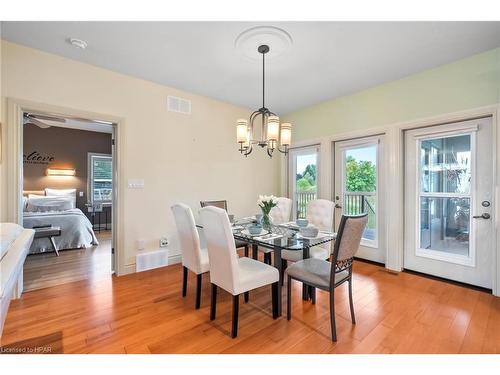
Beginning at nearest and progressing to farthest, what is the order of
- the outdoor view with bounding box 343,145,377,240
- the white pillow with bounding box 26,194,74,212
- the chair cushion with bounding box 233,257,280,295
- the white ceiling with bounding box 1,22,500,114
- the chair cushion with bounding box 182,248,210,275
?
1. the chair cushion with bounding box 233,257,280,295
2. the white ceiling with bounding box 1,22,500,114
3. the chair cushion with bounding box 182,248,210,275
4. the outdoor view with bounding box 343,145,377,240
5. the white pillow with bounding box 26,194,74,212

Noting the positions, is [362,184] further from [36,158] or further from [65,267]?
[36,158]

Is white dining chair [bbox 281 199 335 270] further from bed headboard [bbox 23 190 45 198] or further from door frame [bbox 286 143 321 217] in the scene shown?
bed headboard [bbox 23 190 45 198]

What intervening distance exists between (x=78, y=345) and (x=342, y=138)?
400cm

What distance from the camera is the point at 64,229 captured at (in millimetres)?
4270

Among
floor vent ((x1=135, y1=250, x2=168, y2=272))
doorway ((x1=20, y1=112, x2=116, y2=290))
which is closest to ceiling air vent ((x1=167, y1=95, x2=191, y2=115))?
doorway ((x1=20, y1=112, x2=116, y2=290))

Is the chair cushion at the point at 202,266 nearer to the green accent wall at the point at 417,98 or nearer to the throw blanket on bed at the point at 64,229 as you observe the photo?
the green accent wall at the point at 417,98

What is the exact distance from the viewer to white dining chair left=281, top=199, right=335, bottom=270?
264cm

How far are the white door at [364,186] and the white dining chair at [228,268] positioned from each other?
2.25 m

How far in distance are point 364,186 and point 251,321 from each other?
2724 mm

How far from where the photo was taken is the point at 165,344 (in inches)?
69.7

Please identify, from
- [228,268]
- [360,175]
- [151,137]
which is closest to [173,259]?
[151,137]

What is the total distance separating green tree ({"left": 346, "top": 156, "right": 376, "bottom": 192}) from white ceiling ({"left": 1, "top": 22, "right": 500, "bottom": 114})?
45.1 inches
